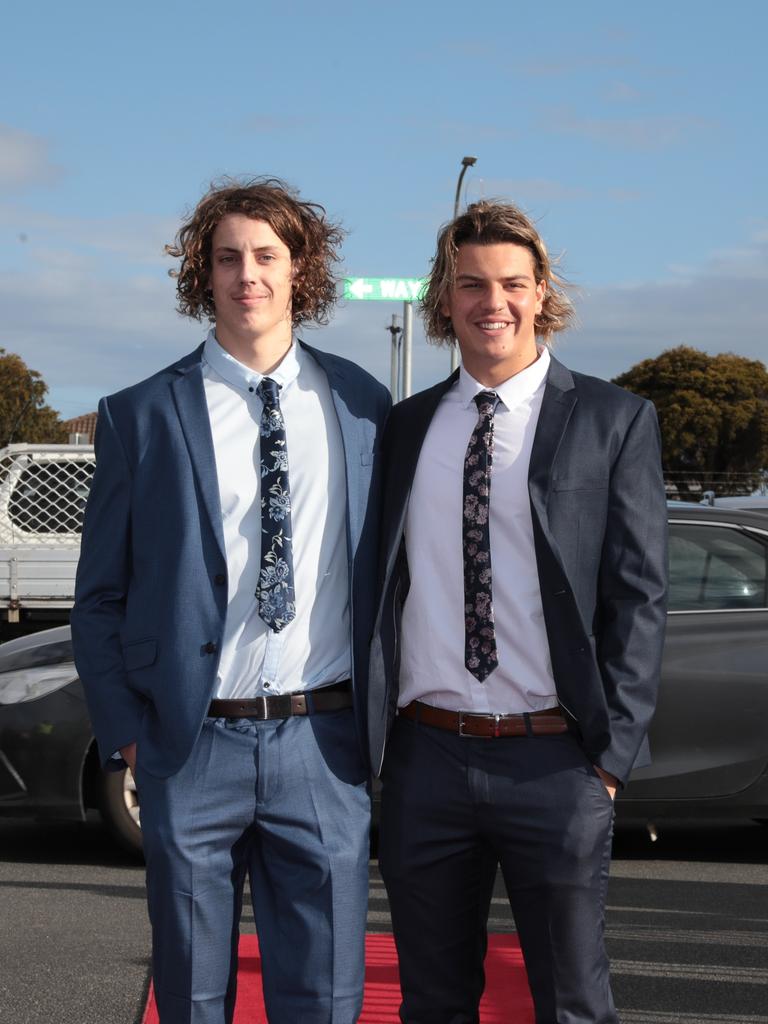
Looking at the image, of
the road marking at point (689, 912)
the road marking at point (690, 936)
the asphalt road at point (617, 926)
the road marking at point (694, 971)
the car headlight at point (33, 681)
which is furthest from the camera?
the car headlight at point (33, 681)

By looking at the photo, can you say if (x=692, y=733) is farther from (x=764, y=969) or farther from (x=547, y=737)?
(x=547, y=737)

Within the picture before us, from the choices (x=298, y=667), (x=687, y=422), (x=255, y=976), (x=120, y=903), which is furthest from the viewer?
(x=687, y=422)

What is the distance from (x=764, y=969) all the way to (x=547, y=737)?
2129mm

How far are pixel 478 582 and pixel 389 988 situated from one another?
200cm

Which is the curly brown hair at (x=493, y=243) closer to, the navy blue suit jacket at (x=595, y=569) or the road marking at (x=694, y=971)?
the navy blue suit jacket at (x=595, y=569)

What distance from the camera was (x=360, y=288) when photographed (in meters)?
13.9

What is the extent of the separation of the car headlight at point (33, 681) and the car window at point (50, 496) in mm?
3502

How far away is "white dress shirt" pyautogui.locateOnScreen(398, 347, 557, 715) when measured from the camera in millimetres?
2930

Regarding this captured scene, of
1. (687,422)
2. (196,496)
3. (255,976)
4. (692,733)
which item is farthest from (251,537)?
(687,422)

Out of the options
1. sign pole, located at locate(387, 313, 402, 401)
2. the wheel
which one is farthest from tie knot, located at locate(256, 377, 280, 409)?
sign pole, located at locate(387, 313, 402, 401)

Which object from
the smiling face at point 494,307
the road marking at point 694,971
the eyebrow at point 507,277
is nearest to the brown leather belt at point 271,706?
the smiling face at point 494,307

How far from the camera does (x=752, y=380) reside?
58.6m

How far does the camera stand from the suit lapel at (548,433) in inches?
114

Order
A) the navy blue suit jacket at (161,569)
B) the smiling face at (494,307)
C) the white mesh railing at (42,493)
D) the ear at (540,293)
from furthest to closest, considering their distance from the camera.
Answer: the white mesh railing at (42,493) → the ear at (540,293) → the smiling face at (494,307) → the navy blue suit jacket at (161,569)
